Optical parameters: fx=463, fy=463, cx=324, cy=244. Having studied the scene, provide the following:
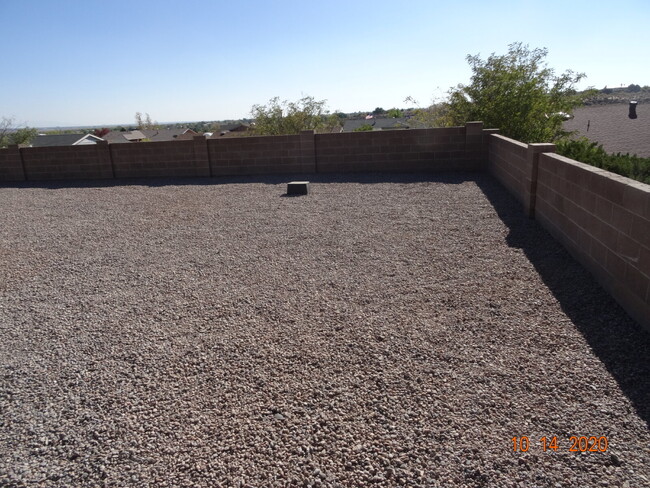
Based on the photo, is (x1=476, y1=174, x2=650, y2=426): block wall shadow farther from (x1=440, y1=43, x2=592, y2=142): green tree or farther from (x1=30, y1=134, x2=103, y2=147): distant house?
(x1=30, y1=134, x2=103, y2=147): distant house

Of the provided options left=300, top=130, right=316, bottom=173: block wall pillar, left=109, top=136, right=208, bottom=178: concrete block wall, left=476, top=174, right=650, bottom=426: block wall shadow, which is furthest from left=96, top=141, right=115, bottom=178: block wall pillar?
left=476, top=174, right=650, bottom=426: block wall shadow

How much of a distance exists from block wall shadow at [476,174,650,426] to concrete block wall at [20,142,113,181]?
1453 cm

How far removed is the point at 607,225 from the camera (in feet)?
16.5

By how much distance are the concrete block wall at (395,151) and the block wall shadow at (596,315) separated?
691cm

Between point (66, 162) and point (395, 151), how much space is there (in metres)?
11.9

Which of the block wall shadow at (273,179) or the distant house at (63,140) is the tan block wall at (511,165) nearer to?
the block wall shadow at (273,179)

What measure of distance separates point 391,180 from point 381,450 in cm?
1083

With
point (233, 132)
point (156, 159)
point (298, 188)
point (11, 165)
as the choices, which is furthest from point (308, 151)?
point (233, 132)

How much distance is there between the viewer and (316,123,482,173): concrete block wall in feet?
45.9

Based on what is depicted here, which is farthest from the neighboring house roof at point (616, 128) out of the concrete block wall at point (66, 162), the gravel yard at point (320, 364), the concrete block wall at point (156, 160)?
the concrete block wall at point (66, 162)

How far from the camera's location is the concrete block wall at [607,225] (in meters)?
4.25

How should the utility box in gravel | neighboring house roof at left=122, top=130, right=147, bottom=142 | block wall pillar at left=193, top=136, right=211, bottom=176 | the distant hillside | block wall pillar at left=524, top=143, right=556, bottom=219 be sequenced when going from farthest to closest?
neighboring house roof at left=122, top=130, right=147, bottom=142 < the distant hillside < block wall pillar at left=193, top=136, right=211, bottom=176 < the utility box in gravel < block wall pillar at left=524, top=143, right=556, bottom=219

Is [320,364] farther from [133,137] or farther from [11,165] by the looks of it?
[133,137]

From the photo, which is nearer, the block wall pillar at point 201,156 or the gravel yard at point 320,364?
the gravel yard at point 320,364
